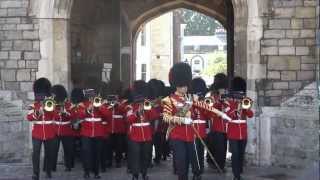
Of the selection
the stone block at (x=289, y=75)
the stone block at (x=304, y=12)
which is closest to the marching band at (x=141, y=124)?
the stone block at (x=289, y=75)

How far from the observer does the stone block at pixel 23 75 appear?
11234 mm

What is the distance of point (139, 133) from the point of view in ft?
29.8

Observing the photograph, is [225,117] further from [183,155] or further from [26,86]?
[26,86]

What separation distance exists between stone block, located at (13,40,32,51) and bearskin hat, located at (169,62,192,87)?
406 centimetres

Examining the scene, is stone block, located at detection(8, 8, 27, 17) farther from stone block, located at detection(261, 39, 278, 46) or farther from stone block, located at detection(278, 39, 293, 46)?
stone block, located at detection(278, 39, 293, 46)

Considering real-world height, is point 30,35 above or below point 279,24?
below

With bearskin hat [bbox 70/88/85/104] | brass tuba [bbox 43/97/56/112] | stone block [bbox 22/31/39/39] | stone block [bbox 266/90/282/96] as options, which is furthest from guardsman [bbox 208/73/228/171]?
stone block [bbox 22/31/39/39]

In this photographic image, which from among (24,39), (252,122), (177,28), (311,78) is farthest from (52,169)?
(177,28)

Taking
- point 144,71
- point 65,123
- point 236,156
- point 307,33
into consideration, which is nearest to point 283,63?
point 307,33

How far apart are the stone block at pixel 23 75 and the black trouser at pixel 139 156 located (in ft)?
9.52

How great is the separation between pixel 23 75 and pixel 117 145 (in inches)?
81.5

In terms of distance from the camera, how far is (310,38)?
35.1 ft

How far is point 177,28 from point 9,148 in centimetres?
2792

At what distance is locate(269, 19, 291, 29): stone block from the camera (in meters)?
10.7
